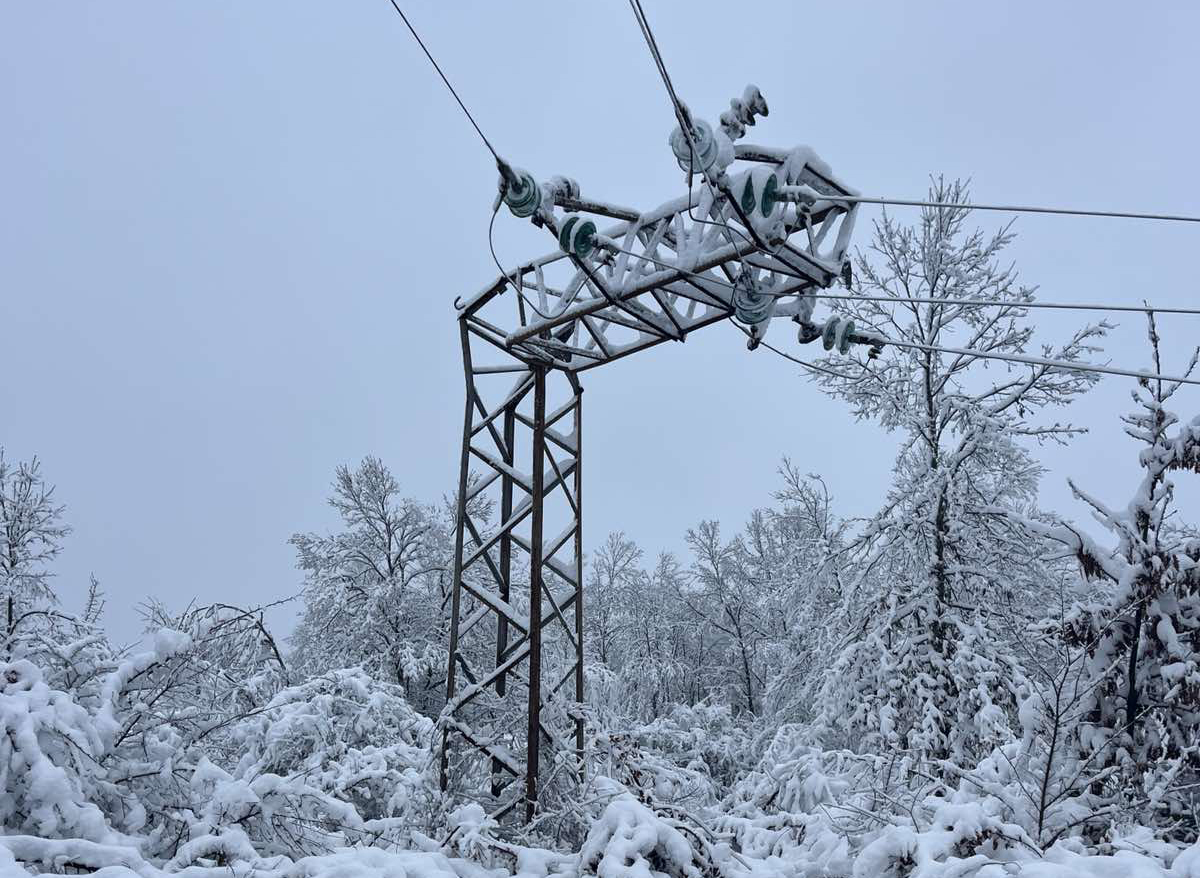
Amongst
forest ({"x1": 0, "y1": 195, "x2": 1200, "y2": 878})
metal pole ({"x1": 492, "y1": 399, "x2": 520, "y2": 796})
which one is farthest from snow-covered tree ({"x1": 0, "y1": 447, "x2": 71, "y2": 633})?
metal pole ({"x1": 492, "y1": 399, "x2": 520, "y2": 796})

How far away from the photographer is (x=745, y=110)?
18.0ft

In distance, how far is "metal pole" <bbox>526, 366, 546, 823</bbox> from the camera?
6.58 m

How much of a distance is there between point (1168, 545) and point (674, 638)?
64.2 feet

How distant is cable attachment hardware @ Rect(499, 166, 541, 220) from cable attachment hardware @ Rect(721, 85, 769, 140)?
1383 millimetres

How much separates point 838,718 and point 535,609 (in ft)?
21.1

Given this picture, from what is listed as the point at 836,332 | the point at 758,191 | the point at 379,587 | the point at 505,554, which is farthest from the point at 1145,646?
the point at 379,587

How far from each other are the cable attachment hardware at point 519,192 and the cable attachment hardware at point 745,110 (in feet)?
4.54

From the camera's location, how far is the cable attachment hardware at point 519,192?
6.01 meters

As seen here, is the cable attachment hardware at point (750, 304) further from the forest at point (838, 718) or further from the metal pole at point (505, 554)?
the metal pole at point (505, 554)

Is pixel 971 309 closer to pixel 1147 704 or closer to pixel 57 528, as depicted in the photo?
pixel 1147 704

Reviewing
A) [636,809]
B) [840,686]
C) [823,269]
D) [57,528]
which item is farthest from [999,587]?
[57,528]

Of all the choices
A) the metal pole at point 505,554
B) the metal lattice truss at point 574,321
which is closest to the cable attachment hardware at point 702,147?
the metal lattice truss at point 574,321

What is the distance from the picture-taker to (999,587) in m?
11.6

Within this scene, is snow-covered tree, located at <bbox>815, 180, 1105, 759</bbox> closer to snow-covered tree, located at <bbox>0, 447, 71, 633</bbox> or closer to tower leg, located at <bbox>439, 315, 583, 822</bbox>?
tower leg, located at <bbox>439, 315, 583, 822</bbox>
